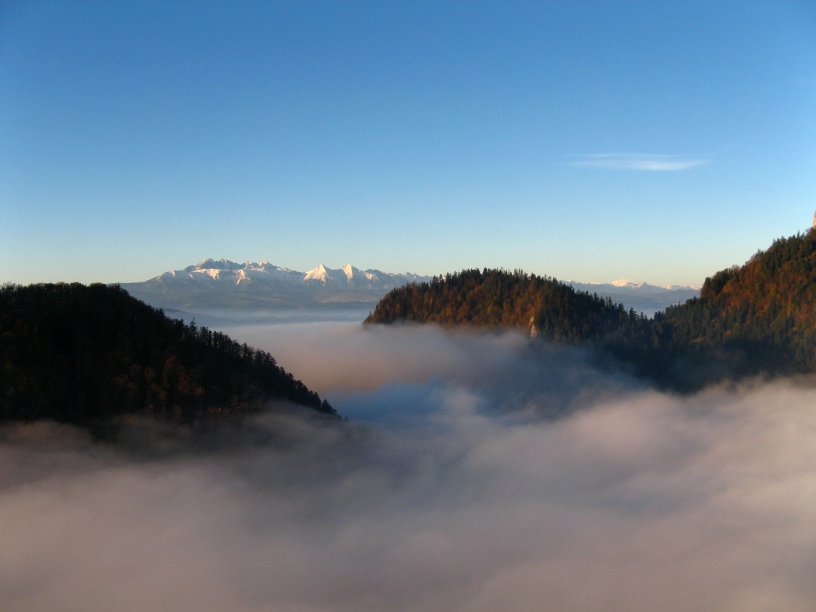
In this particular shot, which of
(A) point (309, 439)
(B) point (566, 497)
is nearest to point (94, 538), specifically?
(A) point (309, 439)

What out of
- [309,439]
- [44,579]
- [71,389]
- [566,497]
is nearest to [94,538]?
[44,579]

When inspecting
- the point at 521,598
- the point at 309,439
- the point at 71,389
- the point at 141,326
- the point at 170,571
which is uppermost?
the point at 141,326

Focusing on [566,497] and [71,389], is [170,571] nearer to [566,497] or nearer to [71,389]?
[71,389]

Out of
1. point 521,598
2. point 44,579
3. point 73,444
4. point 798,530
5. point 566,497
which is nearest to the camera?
point 44,579

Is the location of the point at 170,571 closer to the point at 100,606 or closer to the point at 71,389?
the point at 100,606

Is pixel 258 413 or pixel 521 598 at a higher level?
pixel 258 413

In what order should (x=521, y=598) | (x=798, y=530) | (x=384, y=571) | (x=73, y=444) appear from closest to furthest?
(x=73, y=444) → (x=521, y=598) → (x=384, y=571) → (x=798, y=530)

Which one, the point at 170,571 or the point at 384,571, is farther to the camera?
the point at 384,571
